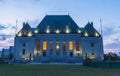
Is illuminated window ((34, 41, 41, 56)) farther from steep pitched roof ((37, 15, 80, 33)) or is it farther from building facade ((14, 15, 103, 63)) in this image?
steep pitched roof ((37, 15, 80, 33))

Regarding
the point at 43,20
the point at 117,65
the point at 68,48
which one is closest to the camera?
the point at 117,65

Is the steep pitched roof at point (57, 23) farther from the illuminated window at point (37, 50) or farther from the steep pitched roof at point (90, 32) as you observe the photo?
the illuminated window at point (37, 50)

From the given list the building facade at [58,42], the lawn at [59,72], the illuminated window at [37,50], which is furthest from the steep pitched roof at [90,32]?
the lawn at [59,72]

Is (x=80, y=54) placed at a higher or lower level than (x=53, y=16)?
lower

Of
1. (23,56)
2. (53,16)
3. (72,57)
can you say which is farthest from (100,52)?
(23,56)

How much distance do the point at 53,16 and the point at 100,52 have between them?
32794mm

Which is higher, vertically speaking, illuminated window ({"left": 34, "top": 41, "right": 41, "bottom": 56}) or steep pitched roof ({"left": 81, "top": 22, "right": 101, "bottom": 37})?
steep pitched roof ({"left": 81, "top": 22, "right": 101, "bottom": 37})

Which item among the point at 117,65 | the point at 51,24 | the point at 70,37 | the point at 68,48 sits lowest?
the point at 117,65

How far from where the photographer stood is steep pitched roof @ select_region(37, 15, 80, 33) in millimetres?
91000

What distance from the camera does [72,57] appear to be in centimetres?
8306

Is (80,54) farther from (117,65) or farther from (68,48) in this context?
(117,65)

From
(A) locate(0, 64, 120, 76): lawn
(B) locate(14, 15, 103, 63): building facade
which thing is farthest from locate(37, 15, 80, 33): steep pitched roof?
(A) locate(0, 64, 120, 76): lawn

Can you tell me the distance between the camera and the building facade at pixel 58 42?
88062 millimetres

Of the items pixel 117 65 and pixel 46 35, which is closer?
pixel 117 65
